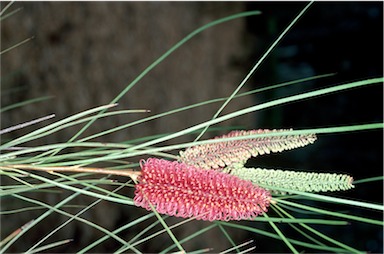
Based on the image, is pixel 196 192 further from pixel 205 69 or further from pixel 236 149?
pixel 205 69

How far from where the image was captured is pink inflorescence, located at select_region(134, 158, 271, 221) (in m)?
0.31

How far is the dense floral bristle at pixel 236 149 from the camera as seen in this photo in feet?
1.06

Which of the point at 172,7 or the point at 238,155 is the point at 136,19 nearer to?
the point at 172,7

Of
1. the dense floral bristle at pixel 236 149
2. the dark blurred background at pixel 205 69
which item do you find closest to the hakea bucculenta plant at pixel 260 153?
the dense floral bristle at pixel 236 149

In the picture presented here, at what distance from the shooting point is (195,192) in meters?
0.31

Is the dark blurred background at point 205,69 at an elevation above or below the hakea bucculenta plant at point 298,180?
above

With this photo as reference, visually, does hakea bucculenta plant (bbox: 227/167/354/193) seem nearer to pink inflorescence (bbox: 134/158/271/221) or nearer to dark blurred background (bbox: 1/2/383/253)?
pink inflorescence (bbox: 134/158/271/221)

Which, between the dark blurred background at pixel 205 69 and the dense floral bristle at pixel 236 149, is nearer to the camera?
the dense floral bristle at pixel 236 149

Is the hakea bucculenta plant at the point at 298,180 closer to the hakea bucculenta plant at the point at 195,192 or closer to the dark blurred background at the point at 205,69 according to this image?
the hakea bucculenta plant at the point at 195,192

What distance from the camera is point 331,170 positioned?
1871 mm

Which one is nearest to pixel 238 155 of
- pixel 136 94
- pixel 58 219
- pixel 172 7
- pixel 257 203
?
pixel 257 203

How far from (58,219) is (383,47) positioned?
1.04 metres

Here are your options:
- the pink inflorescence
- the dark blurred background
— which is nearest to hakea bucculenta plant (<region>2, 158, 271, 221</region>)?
the pink inflorescence

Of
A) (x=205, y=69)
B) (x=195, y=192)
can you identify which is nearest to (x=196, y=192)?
(x=195, y=192)
